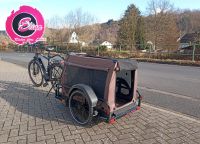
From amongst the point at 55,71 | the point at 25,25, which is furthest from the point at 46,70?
the point at 25,25

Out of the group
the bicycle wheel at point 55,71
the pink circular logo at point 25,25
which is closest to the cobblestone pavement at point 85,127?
the bicycle wheel at point 55,71

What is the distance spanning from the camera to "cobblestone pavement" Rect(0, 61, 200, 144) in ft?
10.4

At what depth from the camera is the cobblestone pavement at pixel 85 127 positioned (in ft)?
10.4

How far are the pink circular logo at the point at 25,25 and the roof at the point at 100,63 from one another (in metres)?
5.29

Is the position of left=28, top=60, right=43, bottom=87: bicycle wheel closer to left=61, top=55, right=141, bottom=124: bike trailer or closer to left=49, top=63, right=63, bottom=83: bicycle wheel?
left=49, top=63, right=63, bottom=83: bicycle wheel

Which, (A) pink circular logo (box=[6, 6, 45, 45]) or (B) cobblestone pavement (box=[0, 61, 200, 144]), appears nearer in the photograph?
(B) cobblestone pavement (box=[0, 61, 200, 144])

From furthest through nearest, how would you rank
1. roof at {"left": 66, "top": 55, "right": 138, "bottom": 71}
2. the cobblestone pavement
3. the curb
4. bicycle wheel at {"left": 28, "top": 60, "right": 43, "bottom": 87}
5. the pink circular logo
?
1. the pink circular logo
2. bicycle wheel at {"left": 28, "top": 60, "right": 43, "bottom": 87}
3. the curb
4. roof at {"left": 66, "top": 55, "right": 138, "bottom": 71}
5. the cobblestone pavement

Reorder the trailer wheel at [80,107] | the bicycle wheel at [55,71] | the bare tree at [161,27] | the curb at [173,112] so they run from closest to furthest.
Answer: the trailer wheel at [80,107], the curb at [173,112], the bicycle wheel at [55,71], the bare tree at [161,27]

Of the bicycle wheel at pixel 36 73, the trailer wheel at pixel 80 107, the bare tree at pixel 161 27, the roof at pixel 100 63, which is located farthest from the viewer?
the bare tree at pixel 161 27

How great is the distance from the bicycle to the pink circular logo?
254 cm

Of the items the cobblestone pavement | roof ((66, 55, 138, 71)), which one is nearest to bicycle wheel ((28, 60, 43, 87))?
the cobblestone pavement

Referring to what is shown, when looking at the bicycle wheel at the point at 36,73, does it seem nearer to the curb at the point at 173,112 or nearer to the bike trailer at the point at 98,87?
the bike trailer at the point at 98,87

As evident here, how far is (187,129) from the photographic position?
3.56 meters

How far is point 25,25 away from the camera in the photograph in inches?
350
